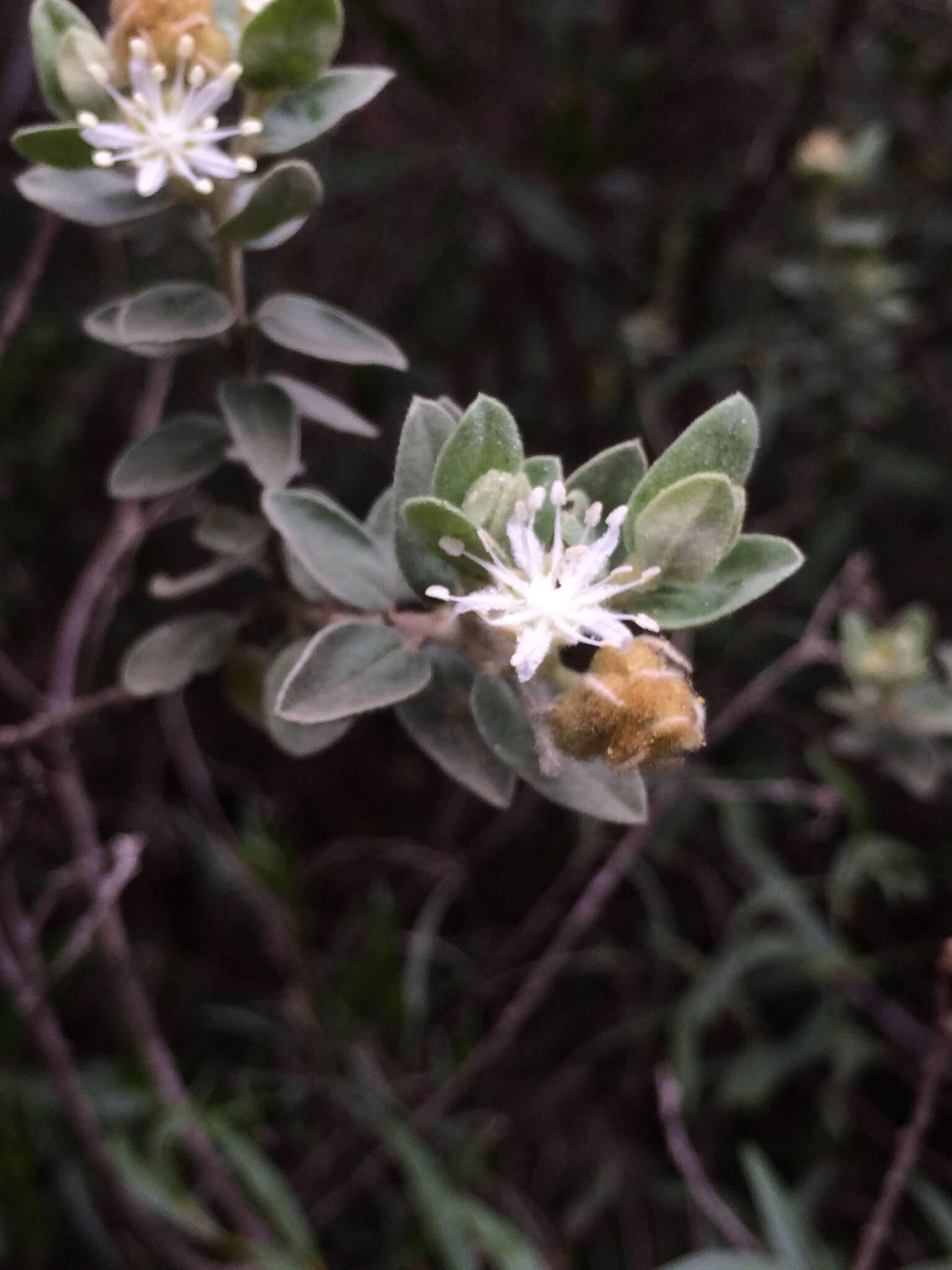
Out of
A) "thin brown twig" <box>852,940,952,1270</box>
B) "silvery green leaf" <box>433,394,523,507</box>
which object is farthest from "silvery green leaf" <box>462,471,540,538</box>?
"thin brown twig" <box>852,940,952,1270</box>

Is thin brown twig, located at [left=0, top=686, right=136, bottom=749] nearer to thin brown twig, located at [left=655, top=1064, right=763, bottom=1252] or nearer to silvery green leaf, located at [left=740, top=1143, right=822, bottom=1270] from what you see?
thin brown twig, located at [left=655, top=1064, right=763, bottom=1252]

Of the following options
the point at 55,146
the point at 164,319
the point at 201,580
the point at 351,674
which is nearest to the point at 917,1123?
the point at 351,674


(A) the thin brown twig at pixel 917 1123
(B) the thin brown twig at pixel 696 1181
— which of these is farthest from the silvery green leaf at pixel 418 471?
(B) the thin brown twig at pixel 696 1181

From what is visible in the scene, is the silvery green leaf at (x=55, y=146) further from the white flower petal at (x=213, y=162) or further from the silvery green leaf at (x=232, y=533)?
the silvery green leaf at (x=232, y=533)

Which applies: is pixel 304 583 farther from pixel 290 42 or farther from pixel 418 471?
pixel 290 42

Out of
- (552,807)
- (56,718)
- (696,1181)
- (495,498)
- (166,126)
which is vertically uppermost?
(166,126)

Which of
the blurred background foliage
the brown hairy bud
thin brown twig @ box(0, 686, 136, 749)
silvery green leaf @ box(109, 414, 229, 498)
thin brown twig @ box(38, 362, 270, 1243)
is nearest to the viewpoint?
the brown hairy bud

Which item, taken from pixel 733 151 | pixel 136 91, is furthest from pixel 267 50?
pixel 733 151
